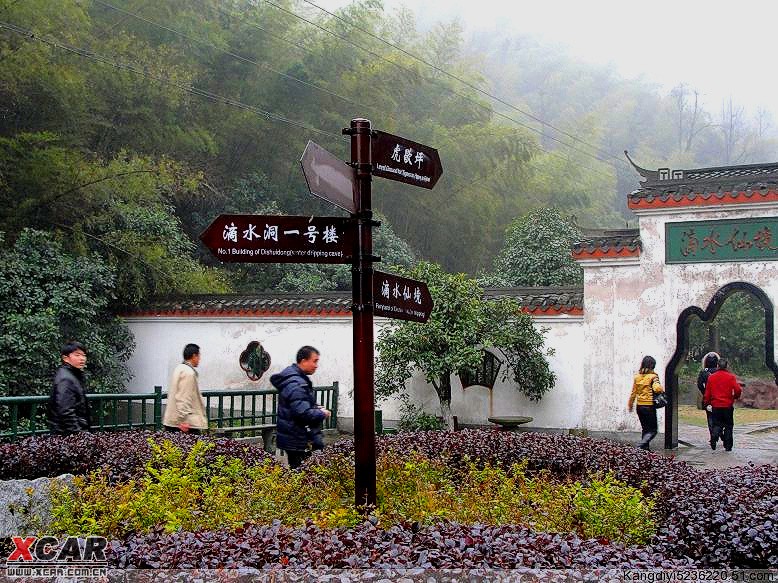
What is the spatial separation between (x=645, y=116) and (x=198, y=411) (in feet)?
216

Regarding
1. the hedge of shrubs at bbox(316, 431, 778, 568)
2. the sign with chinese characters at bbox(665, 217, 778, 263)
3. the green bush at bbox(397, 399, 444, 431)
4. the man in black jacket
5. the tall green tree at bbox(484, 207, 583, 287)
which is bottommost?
the green bush at bbox(397, 399, 444, 431)

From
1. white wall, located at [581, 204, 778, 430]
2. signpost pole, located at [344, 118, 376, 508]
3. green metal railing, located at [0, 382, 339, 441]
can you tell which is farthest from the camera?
white wall, located at [581, 204, 778, 430]

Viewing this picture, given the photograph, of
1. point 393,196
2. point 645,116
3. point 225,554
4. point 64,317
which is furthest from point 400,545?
point 645,116

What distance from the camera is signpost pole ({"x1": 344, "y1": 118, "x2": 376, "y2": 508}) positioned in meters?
5.03

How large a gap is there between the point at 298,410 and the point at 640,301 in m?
7.63

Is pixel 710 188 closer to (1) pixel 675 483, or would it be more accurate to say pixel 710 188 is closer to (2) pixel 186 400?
(1) pixel 675 483

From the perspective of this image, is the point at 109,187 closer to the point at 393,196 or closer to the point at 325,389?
the point at 325,389

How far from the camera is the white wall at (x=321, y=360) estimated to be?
14062mm

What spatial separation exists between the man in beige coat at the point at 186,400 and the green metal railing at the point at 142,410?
1.01 meters

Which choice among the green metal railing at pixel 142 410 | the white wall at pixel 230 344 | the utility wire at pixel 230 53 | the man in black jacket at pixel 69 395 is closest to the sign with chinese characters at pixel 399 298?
the man in black jacket at pixel 69 395

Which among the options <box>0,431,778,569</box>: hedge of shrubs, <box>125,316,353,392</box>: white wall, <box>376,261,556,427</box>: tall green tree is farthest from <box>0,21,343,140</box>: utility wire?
<box>0,431,778,569</box>: hedge of shrubs

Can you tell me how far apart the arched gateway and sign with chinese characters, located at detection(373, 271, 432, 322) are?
780 centimetres

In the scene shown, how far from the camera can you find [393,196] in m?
29.5

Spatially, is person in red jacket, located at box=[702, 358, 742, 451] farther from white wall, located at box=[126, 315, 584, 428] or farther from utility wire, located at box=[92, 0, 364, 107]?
utility wire, located at box=[92, 0, 364, 107]
